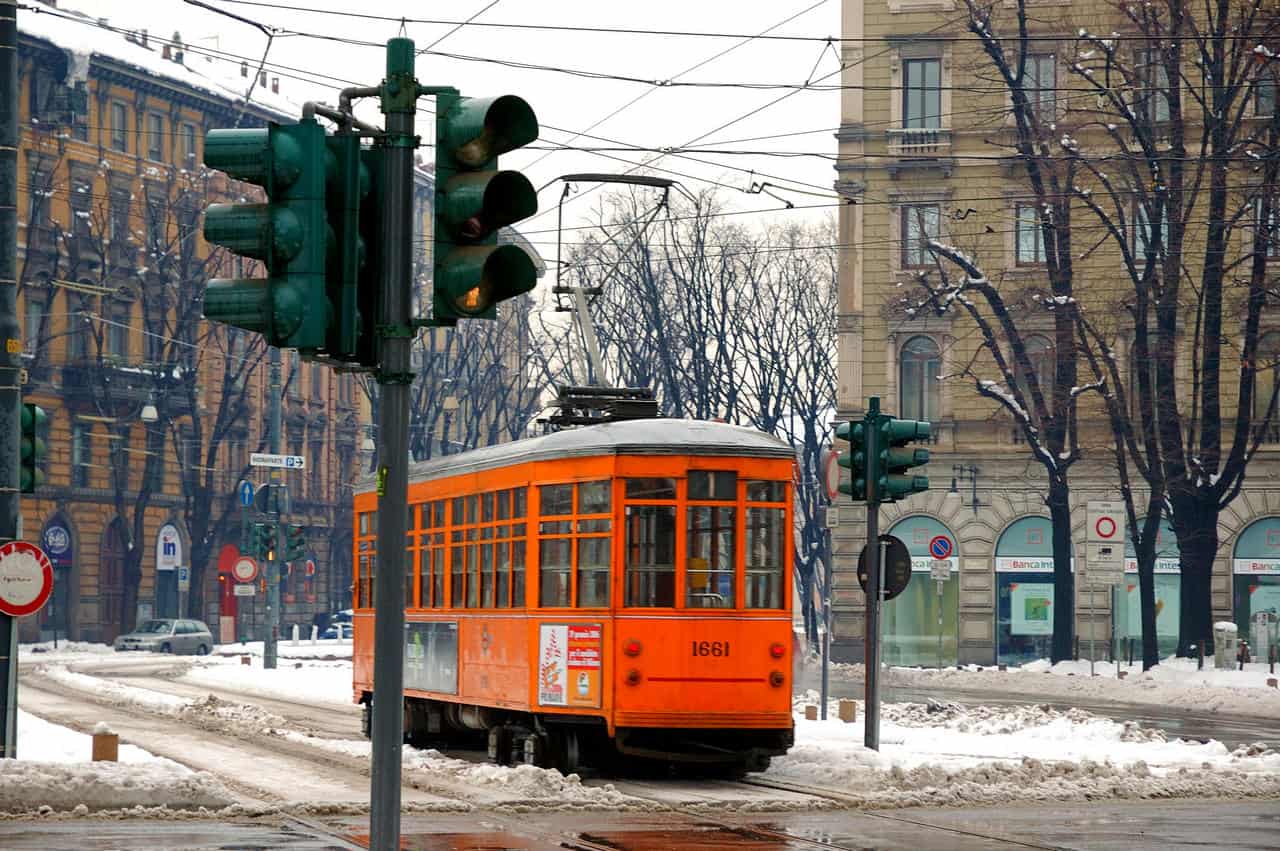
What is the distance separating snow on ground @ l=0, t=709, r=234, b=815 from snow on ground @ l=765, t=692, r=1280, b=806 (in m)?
4.58

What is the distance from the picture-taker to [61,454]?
67688 millimetres

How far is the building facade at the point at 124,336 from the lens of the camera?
65312 mm

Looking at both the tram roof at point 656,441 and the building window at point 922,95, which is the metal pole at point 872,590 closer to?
the tram roof at point 656,441

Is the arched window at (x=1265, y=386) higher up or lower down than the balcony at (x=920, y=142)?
lower down

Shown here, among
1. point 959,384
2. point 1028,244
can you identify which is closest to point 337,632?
point 959,384

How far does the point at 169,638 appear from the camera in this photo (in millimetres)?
62844

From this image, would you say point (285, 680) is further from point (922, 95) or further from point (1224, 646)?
point (922, 95)

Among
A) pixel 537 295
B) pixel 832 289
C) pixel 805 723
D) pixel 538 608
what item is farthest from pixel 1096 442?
pixel 538 608

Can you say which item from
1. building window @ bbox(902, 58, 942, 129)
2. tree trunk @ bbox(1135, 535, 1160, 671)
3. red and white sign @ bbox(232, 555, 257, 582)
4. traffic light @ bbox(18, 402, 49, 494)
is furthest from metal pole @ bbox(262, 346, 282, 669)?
traffic light @ bbox(18, 402, 49, 494)

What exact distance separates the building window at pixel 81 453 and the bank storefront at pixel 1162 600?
3197cm

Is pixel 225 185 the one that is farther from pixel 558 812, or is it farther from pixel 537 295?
pixel 558 812

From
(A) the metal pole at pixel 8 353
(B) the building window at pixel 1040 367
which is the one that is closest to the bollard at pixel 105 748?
(A) the metal pole at pixel 8 353

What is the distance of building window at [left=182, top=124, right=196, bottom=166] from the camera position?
7312cm

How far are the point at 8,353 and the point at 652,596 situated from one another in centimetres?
516
